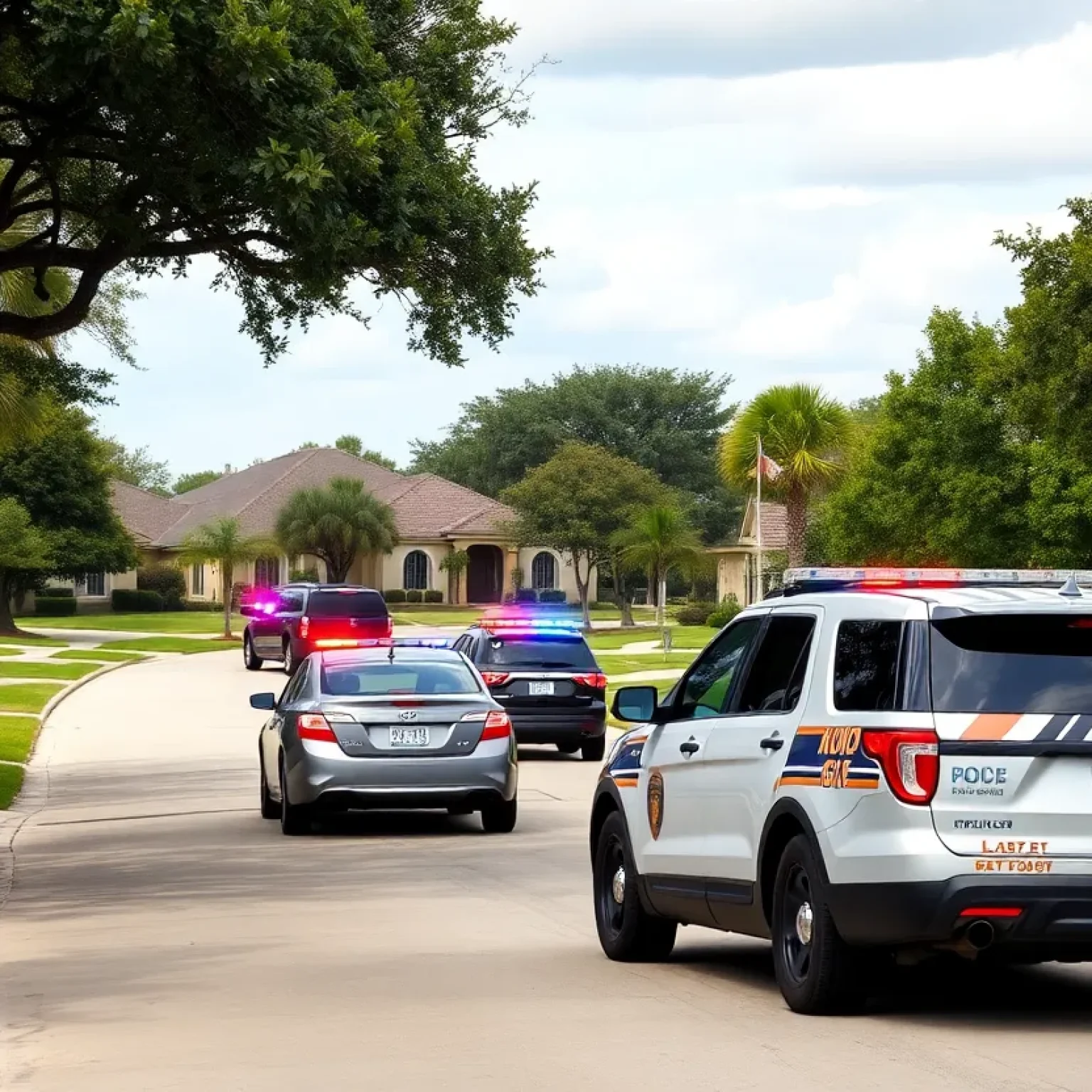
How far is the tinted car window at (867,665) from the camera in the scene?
27.5 ft

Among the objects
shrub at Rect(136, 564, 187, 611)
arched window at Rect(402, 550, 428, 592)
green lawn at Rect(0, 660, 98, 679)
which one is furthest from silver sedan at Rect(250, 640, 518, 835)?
shrub at Rect(136, 564, 187, 611)

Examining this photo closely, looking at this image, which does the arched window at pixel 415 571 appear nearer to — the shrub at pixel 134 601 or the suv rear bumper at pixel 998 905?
the shrub at pixel 134 601

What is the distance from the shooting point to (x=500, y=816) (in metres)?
17.4

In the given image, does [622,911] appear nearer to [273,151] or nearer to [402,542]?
[273,151]

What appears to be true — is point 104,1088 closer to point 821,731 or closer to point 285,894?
point 821,731

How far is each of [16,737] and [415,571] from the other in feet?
208

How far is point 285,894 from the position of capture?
13695 millimetres

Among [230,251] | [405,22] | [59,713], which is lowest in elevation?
[59,713]

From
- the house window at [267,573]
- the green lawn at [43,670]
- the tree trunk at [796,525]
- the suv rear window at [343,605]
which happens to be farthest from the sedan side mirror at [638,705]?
the house window at [267,573]

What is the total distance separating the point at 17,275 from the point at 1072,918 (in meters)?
19.3

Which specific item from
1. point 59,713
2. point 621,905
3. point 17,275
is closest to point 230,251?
point 17,275

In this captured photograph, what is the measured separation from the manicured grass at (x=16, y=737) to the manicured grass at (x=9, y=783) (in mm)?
1356

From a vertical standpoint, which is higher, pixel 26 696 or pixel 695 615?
pixel 695 615

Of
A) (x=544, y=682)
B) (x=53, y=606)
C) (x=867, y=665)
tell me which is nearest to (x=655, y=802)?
(x=867, y=665)
